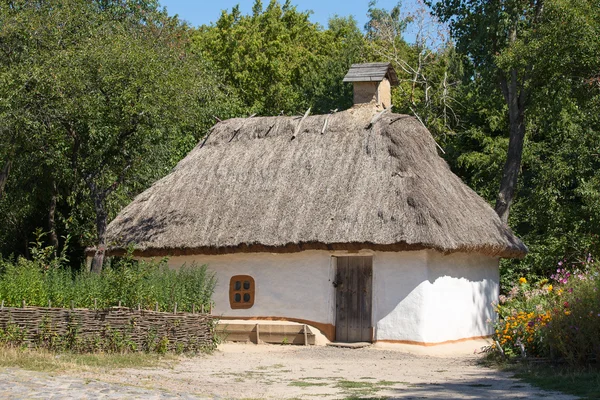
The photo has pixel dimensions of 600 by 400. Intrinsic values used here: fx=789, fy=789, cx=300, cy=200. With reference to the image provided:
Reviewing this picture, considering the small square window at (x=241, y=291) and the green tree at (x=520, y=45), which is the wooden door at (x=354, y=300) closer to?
the small square window at (x=241, y=291)

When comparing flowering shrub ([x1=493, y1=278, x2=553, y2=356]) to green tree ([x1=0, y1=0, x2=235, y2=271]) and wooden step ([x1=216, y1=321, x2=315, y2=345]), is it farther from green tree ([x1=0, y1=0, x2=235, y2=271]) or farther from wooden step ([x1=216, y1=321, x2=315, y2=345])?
green tree ([x1=0, y1=0, x2=235, y2=271])

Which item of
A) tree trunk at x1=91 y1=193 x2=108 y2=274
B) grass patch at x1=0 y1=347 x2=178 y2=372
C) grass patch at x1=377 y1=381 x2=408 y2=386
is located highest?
tree trunk at x1=91 y1=193 x2=108 y2=274

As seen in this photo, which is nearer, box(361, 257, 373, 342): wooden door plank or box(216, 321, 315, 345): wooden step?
box(216, 321, 315, 345): wooden step

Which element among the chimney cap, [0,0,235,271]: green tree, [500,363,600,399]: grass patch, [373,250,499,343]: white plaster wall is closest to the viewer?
[500,363,600,399]: grass patch

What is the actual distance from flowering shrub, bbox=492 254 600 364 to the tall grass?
5898 millimetres

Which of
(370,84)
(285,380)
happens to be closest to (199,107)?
(370,84)

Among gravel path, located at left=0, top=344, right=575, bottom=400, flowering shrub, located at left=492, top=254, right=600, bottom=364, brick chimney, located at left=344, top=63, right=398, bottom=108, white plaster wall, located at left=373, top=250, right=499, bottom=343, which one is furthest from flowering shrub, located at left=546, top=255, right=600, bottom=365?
brick chimney, located at left=344, top=63, right=398, bottom=108

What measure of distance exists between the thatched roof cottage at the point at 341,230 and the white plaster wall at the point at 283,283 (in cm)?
3

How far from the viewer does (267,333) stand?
58.0 feet

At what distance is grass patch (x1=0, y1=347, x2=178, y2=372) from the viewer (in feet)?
35.1

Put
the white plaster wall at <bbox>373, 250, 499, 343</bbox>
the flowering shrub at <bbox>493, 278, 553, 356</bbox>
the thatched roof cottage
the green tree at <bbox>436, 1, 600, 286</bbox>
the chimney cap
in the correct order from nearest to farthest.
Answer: the flowering shrub at <bbox>493, 278, 553, 356</bbox> < the white plaster wall at <bbox>373, 250, 499, 343</bbox> < the thatched roof cottage < the green tree at <bbox>436, 1, 600, 286</bbox> < the chimney cap

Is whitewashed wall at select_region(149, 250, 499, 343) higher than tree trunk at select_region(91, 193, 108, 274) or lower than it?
lower

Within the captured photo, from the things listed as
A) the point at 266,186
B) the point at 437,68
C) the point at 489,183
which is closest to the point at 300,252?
the point at 266,186

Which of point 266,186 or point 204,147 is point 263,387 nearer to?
point 266,186
